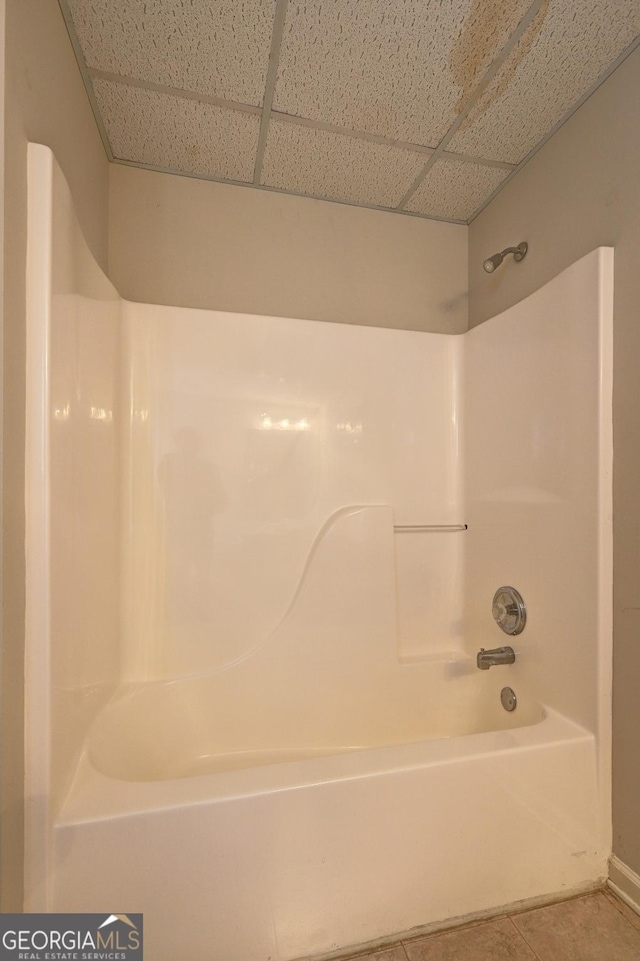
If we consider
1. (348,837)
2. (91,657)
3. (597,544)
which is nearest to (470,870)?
(348,837)

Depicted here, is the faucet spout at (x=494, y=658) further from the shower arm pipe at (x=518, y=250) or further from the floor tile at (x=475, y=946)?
the shower arm pipe at (x=518, y=250)

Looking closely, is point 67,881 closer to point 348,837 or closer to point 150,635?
point 348,837

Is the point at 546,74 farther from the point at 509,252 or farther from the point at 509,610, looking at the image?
the point at 509,610

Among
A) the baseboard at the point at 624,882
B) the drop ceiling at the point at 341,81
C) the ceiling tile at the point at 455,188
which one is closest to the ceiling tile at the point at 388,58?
the drop ceiling at the point at 341,81

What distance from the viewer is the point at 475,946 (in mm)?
1010

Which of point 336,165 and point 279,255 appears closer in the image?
point 336,165

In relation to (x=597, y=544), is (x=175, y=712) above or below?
below

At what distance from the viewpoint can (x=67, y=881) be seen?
2.77ft

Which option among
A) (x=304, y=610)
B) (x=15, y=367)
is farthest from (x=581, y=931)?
(x=15, y=367)

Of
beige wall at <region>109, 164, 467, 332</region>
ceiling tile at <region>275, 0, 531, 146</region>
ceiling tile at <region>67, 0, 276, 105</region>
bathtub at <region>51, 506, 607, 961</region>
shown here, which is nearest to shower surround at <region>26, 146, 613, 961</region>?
bathtub at <region>51, 506, 607, 961</region>

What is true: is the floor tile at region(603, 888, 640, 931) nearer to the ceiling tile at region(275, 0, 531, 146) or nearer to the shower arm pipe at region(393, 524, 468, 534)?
the shower arm pipe at region(393, 524, 468, 534)

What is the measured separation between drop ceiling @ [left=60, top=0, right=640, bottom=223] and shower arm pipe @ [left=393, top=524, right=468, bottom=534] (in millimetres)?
1367

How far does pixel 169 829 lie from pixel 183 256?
1780 millimetres

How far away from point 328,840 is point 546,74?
6.85ft
